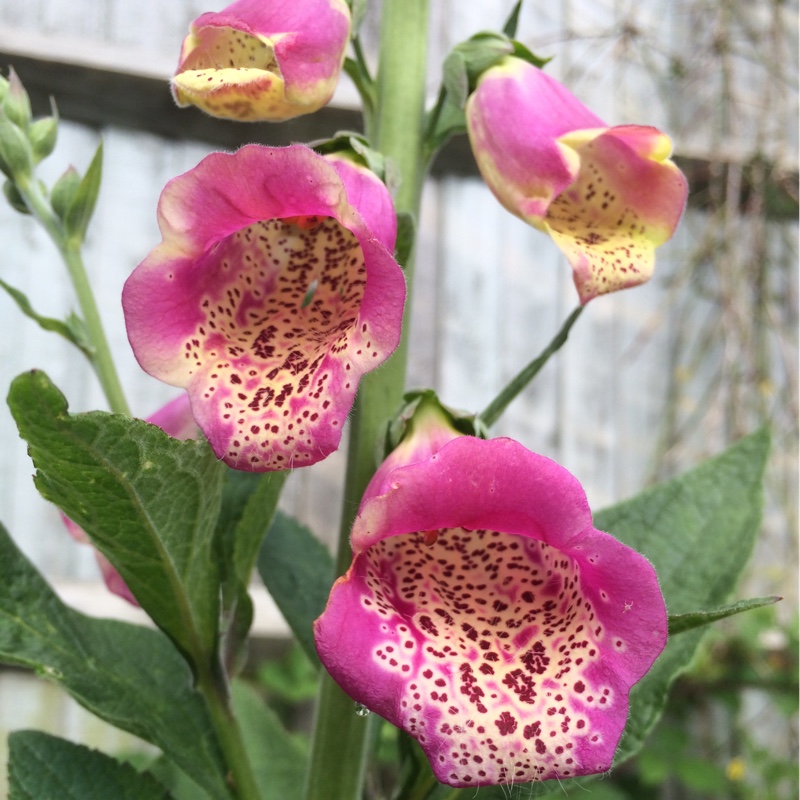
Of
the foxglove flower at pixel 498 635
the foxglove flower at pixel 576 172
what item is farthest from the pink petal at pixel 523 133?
the foxglove flower at pixel 498 635

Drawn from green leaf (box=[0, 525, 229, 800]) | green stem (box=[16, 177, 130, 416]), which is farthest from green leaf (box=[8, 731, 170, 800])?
green stem (box=[16, 177, 130, 416])

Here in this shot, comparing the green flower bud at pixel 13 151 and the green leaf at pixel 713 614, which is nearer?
the green leaf at pixel 713 614

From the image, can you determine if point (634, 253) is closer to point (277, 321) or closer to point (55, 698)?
point (277, 321)

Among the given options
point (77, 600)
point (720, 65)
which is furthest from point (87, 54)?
point (720, 65)

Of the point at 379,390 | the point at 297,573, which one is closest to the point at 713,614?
the point at 379,390

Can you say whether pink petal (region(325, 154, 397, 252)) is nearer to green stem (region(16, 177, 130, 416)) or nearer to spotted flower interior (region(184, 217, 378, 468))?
spotted flower interior (region(184, 217, 378, 468))

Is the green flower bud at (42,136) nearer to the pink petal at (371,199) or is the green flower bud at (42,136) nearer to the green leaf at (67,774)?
the pink petal at (371,199)
